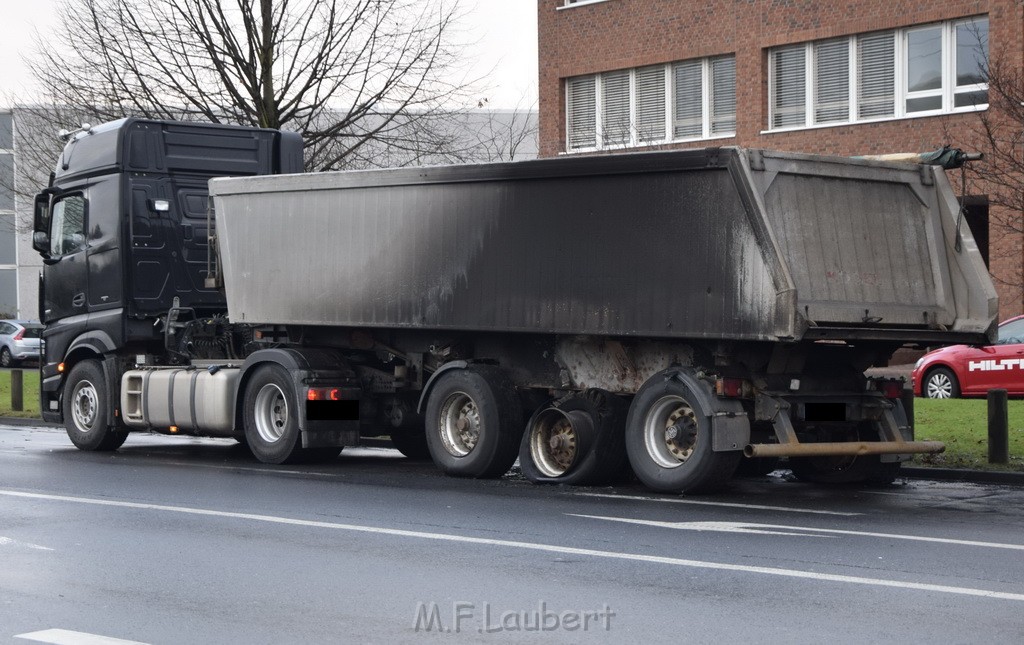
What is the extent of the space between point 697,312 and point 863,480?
2822 millimetres

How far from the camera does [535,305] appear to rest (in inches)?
534

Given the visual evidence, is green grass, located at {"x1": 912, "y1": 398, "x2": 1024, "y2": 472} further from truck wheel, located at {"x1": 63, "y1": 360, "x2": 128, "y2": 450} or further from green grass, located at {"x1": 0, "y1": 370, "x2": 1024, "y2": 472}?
truck wheel, located at {"x1": 63, "y1": 360, "x2": 128, "y2": 450}

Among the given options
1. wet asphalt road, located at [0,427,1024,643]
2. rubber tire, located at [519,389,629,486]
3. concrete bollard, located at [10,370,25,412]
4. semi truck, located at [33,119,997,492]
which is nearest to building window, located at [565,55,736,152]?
concrete bollard, located at [10,370,25,412]

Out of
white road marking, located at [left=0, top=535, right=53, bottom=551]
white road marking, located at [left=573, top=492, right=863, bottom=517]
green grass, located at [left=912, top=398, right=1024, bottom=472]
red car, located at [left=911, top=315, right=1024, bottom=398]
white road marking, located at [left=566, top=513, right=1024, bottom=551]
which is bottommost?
white road marking, located at [left=573, top=492, right=863, bottom=517]

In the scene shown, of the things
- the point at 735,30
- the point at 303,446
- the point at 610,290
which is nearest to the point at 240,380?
the point at 303,446

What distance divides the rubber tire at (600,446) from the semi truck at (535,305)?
0.06 feet

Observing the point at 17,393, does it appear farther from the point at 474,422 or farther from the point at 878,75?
the point at 878,75

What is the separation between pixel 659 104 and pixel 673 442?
21.6 m

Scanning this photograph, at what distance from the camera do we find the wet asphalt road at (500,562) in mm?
7039

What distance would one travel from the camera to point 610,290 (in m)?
13.0

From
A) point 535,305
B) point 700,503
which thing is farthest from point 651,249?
point 700,503

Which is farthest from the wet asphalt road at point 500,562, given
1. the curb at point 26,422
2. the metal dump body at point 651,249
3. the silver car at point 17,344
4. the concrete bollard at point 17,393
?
the silver car at point 17,344

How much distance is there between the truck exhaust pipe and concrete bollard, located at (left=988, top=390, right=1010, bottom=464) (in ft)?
4.47

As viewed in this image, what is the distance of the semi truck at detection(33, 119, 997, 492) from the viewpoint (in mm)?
12430
